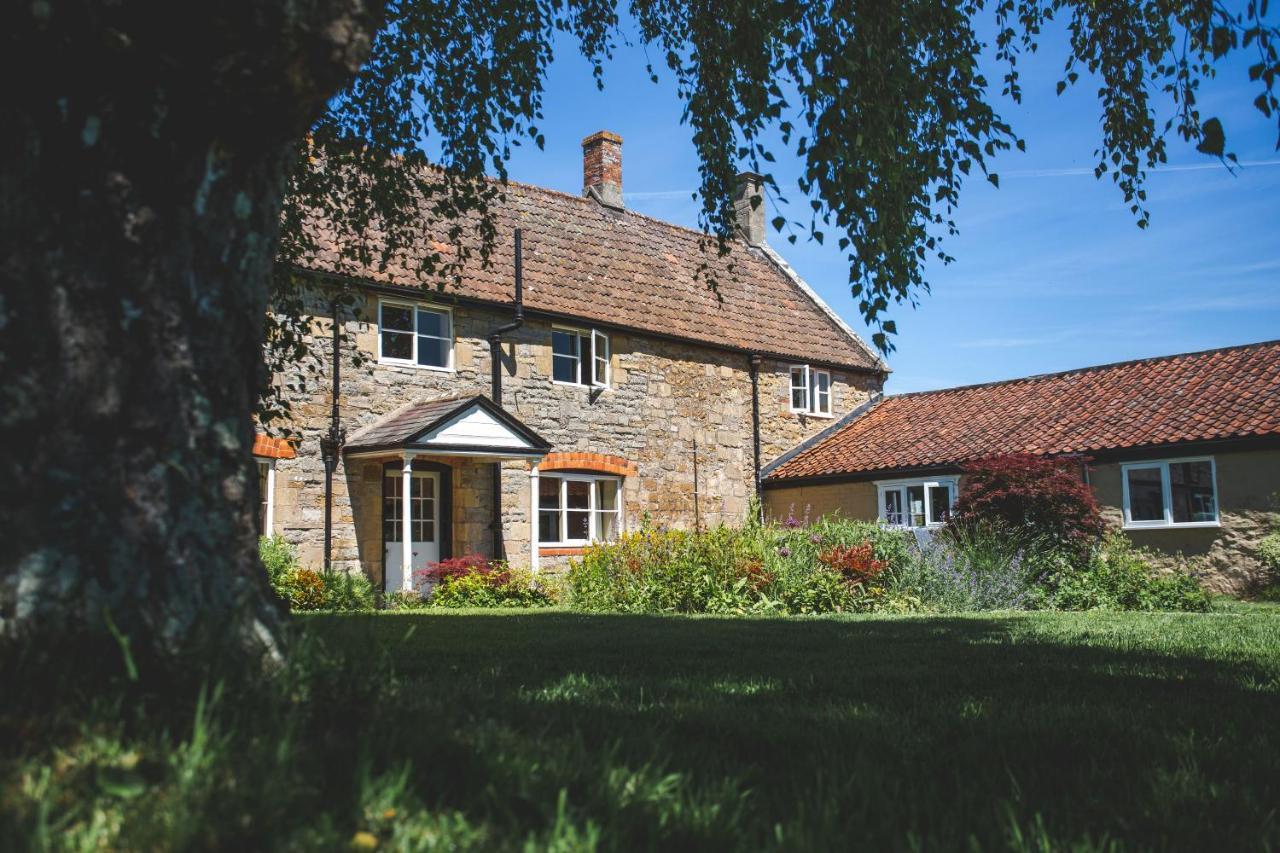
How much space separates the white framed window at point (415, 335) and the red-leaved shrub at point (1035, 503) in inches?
356

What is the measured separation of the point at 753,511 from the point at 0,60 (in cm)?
1912

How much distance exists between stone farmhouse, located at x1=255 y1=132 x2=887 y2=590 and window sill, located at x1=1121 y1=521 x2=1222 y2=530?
751 centimetres

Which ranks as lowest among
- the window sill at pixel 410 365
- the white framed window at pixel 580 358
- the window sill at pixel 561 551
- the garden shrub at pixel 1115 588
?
the garden shrub at pixel 1115 588

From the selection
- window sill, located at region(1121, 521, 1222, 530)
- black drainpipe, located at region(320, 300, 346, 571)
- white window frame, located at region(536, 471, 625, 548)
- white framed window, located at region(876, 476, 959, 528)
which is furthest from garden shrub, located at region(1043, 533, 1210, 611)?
black drainpipe, located at region(320, 300, 346, 571)

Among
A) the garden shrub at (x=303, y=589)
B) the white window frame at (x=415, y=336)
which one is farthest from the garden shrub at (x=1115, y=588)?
the white window frame at (x=415, y=336)

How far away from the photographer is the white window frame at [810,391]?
75.8 ft

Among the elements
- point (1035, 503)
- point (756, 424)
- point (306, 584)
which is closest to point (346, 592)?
point (306, 584)

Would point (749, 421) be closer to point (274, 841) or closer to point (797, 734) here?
point (797, 734)

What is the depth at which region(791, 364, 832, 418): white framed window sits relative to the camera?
76.5 feet

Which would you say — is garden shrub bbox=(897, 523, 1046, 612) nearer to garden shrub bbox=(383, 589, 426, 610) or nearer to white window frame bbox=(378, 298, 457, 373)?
garden shrub bbox=(383, 589, 426, 610)

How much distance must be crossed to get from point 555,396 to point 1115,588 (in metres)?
9.78

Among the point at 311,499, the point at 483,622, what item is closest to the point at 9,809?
the point at 483,622

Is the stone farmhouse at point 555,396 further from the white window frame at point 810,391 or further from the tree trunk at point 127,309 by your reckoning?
the tree trunk at point 127,309

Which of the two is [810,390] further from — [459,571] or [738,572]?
[738,572]
